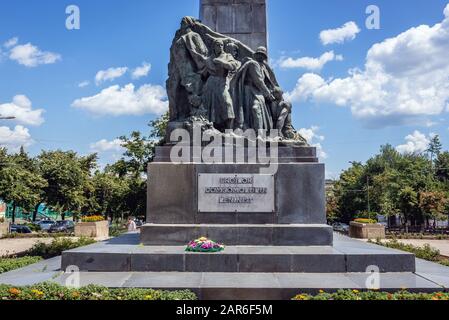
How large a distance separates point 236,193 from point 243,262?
Answer: 80.6 inches

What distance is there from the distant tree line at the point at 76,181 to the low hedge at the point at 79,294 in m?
24.7

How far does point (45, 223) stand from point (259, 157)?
45.0 metres

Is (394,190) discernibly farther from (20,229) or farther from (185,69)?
(185,69)

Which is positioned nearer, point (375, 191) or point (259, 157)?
point (259, 157)

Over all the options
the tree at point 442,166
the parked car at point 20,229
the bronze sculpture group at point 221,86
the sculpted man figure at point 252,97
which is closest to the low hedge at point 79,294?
the bronze sculpture group at point 221,86

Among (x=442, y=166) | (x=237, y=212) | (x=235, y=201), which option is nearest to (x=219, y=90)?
(x=235, y=201)

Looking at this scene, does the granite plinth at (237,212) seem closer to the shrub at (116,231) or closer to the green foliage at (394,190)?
the shrub at (116,231)

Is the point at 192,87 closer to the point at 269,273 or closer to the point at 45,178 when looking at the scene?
the point at 269,273

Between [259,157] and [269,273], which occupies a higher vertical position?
[259,157]

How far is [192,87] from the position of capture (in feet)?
36.3

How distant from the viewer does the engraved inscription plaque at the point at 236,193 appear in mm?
9961

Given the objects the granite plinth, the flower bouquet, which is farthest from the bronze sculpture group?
the flower bouquet

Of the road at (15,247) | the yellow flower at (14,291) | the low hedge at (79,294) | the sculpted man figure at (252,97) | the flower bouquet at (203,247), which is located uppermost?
the sculpted man figure at (252,97)
